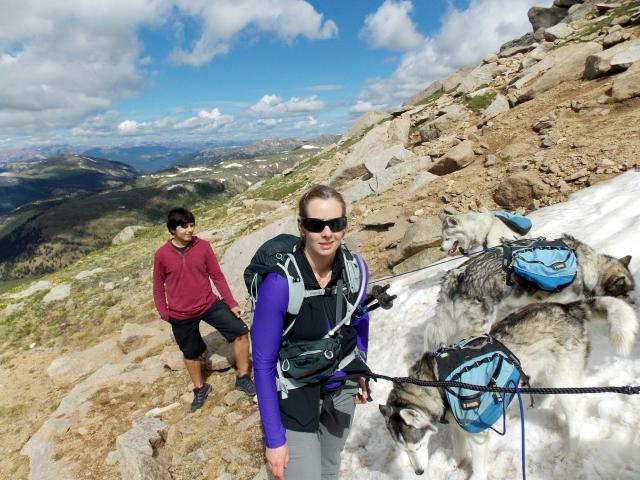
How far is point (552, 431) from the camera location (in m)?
4.23

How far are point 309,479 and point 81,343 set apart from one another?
14.5 meters

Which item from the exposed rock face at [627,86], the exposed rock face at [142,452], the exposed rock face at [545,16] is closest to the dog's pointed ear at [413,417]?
the exposed rock face at [142,452]

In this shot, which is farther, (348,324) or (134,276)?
(134,276)

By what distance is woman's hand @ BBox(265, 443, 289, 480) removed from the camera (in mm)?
3139

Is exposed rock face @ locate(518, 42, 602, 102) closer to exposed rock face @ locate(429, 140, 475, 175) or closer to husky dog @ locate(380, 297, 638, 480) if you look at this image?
exposed rock face @ locate(429, 140, 475, 175)

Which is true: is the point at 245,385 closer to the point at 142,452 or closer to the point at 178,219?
the point at 142,452

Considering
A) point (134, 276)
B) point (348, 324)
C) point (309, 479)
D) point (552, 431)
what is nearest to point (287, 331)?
point (348, 324)

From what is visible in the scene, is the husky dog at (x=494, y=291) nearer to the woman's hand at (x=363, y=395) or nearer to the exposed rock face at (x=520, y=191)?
the woman's hand at (x=363, y=395)

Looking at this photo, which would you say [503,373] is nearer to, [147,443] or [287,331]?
[287,331]

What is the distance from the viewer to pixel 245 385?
779cm

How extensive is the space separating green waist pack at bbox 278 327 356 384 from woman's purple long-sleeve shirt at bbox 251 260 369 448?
14 centimetres

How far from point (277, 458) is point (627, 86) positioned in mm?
16674

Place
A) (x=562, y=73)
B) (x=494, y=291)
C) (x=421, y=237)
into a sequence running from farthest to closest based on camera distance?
(x=562, y=73), (x=421, y=237), (x=494, y=291)

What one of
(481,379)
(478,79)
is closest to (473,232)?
(481,379)
